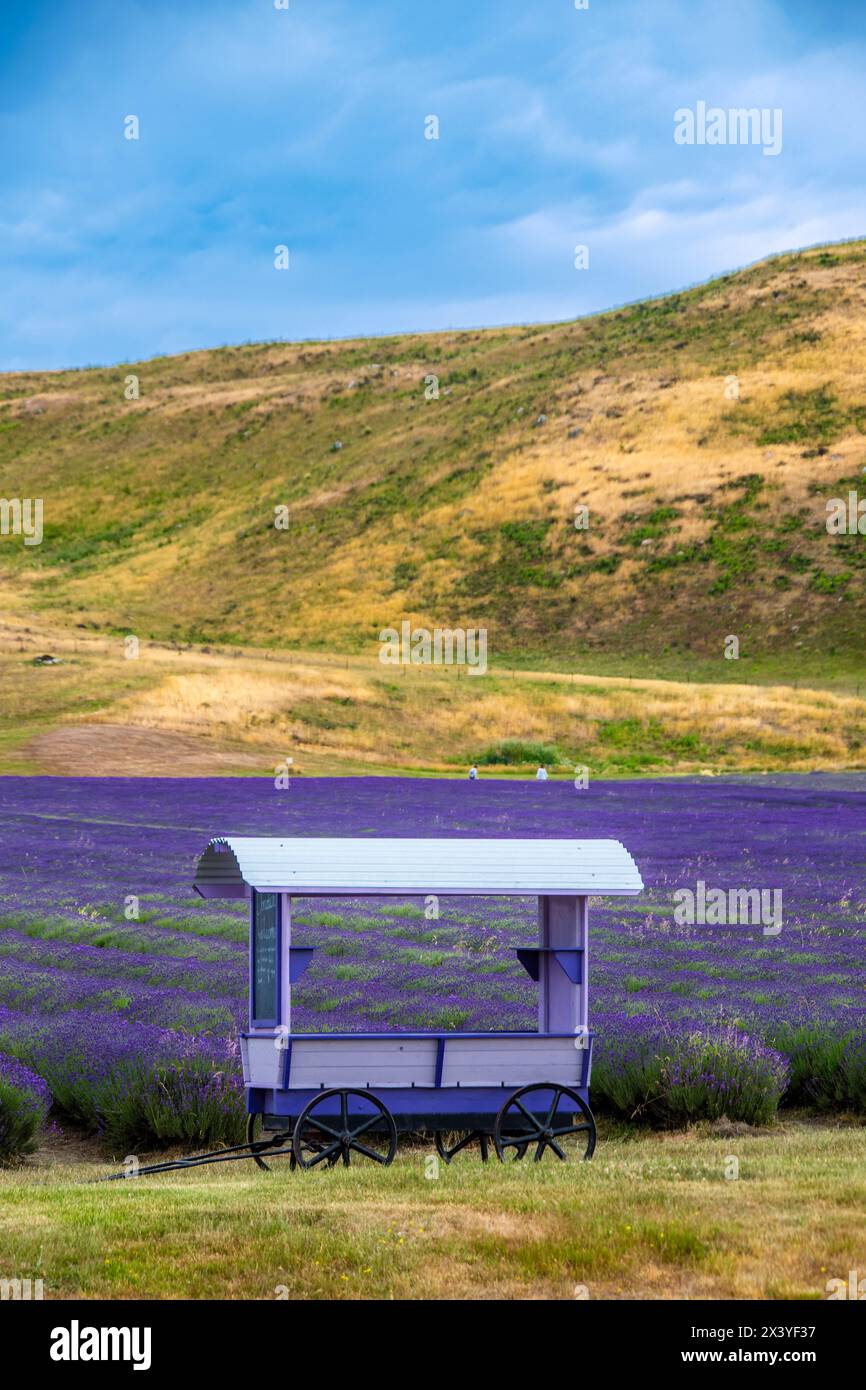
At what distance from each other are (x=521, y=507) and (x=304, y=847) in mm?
105258

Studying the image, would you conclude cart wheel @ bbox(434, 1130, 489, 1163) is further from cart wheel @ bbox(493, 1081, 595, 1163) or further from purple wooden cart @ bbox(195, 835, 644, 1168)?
purple wooden cart @ bbox(195, 835, 644, 1168)

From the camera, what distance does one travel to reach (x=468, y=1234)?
921cm

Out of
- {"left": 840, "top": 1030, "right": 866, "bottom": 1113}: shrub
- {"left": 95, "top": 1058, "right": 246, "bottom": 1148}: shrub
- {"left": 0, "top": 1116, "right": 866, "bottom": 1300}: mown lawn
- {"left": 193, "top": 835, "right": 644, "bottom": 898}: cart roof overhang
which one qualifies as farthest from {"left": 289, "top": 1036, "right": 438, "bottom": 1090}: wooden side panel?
{"left": 840, "top": 1030, "right": 866, "bottom": 1113}: shrub

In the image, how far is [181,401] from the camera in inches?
6683

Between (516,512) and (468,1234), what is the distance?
109 m

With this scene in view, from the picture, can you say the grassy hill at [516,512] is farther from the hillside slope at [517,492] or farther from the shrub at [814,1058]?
the shrub at [814,1058]

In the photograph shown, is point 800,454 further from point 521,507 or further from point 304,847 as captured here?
point 304,847

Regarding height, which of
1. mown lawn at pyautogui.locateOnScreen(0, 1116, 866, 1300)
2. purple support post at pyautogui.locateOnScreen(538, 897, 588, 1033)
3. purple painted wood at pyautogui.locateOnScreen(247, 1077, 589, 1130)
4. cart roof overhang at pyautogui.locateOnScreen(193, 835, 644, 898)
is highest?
cart roof overhang at pyautogui.locateOnScreen(193, 835, 644, 898)

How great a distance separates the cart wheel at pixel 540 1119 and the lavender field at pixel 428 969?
5.90 feet

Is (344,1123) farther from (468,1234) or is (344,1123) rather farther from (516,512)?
Result: (516,512)

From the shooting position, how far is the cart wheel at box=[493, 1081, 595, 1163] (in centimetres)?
1288

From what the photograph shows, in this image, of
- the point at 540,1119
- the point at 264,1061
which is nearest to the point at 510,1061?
the point at 540,1119

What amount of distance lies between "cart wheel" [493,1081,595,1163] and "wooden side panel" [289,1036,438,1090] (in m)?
0.71
